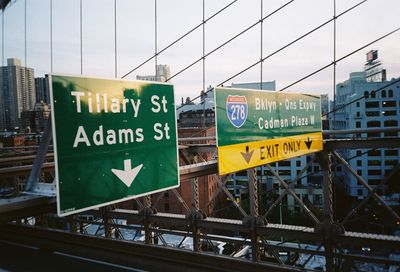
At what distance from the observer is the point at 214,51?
31.6 feet

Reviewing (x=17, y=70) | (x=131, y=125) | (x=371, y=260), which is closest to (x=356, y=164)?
(x=17, y=70)

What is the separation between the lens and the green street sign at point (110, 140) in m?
2.74

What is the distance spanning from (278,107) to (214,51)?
4734mm

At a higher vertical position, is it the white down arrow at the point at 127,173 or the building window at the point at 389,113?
the building window at the point at 389,113

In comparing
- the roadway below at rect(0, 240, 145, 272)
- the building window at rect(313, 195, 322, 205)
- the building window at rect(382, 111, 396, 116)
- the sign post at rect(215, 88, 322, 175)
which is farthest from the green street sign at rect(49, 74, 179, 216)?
the building window at rect(382, 111, 396, 116)

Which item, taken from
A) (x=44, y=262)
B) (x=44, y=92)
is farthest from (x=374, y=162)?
(x=44, y=262)

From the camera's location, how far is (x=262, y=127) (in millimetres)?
4957

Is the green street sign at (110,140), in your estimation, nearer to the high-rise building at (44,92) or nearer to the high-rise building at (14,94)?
the high-rise building at (44,92)

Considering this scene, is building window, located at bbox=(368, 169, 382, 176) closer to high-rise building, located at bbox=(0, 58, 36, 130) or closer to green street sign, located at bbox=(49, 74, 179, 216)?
high-rise building, located at bbox=(0, 58, 36, 130)

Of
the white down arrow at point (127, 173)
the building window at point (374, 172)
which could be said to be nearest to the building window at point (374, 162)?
the building window at point (374, 172)

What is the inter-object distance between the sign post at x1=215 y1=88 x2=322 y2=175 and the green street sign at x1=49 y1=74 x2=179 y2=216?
782mm

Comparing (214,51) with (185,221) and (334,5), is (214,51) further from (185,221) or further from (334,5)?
(185,221)

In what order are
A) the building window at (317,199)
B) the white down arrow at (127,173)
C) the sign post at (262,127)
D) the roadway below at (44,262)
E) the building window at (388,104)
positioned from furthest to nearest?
1. the building window at (388,104)
2. the building window at (317,199)
3. the roadway below at (44,262)
4. the sign post at (262,127)
5. the white down arrow at (127,173)

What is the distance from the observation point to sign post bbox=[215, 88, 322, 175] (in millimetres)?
4383
